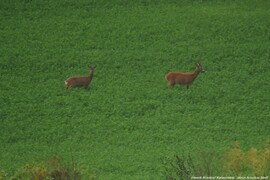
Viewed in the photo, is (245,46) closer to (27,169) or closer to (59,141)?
(59,141)

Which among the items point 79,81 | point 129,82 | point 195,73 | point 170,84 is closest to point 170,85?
point 170,84

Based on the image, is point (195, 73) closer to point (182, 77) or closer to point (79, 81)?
point (182, 77)

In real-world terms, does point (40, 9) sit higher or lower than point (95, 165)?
higher

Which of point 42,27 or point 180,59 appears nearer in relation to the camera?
point 180,59

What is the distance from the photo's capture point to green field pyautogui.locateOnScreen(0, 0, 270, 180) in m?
25.1

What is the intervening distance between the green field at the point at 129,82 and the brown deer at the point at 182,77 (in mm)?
322

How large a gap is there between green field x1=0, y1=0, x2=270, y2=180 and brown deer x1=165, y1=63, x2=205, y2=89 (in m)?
0.32

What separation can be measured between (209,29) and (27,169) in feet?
40.6

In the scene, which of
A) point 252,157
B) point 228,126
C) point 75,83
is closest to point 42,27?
point 75,83

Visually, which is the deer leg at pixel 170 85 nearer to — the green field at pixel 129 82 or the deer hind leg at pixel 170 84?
the deer hind leg at pixel 170 84

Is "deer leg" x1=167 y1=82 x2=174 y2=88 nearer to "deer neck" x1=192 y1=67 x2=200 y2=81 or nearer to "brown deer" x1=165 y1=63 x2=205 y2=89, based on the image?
"brown deer" x1=165 y1=63 x2=205 y2=89

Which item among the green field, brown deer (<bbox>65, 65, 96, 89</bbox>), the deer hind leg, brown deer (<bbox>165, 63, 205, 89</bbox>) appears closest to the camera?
the green field

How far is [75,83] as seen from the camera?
28.0 metres

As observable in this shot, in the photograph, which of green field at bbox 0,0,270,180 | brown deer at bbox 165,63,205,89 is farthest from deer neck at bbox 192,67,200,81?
green field at bbox 0,0,270,180
